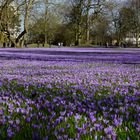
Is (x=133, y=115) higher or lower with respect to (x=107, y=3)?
lower

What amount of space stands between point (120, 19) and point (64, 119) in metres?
87.9

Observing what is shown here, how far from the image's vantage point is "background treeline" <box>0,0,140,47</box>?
2292 inches

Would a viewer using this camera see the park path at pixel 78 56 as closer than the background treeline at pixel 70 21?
Yes

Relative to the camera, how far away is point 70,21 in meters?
79.5

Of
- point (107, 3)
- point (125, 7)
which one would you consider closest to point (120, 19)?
point (125, 7)

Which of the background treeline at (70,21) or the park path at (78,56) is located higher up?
the background treeline at (70,21)

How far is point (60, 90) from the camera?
6.52 meters

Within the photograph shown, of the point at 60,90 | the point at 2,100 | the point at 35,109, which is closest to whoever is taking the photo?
the point at 35,109

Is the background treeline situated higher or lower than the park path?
higher

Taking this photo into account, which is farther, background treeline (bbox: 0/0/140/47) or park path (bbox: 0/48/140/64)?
background treeline (bbox: 0/0/140/47)

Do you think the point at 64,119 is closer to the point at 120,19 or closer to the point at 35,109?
the point at 35,109

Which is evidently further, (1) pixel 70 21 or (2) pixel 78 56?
(1) pixel 70 21

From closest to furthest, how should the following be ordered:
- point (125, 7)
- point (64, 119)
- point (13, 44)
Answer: point (64, 119) < point (13, 44) < point (125, 7)

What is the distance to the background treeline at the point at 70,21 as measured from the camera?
191 ft
